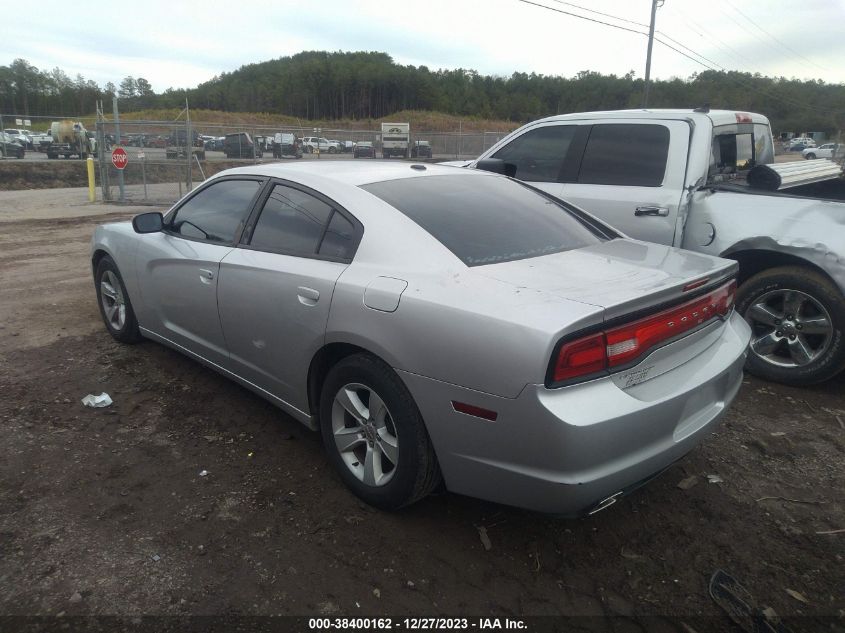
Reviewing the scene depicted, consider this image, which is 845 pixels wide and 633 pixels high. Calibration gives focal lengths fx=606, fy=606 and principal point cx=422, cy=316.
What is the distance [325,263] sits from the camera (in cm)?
291

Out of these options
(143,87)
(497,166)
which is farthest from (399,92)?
(497,166)

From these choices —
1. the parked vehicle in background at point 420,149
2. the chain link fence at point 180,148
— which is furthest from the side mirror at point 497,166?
the parked vehicle in background at point 420,149

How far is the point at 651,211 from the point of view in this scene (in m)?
4.61

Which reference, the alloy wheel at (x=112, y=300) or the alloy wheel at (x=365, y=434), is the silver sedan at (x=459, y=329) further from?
the alloy wheel at (x=112, y=300)

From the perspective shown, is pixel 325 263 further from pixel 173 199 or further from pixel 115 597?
pixel 173 199

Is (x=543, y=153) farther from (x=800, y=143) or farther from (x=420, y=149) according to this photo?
(x=800, y=143)

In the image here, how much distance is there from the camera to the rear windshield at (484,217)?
9.20 ft

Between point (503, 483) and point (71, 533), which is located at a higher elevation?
point (503, 483)

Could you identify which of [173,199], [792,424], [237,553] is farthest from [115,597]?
[173,199]

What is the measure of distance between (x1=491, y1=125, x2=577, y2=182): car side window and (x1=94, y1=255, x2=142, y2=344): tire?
11.8 feet

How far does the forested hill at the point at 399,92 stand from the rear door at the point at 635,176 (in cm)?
4479

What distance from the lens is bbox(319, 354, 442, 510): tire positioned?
8.13 feet

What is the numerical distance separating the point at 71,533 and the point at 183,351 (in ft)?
5.20

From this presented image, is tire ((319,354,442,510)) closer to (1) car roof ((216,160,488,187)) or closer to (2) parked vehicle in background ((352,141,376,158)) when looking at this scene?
(1) car roof ((216,160,488,187))
